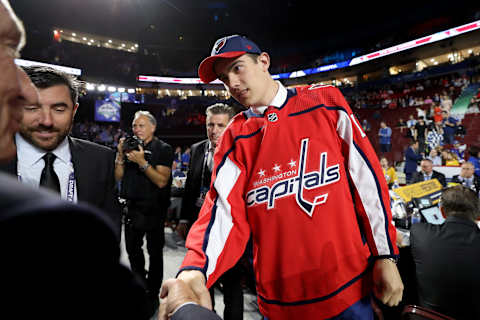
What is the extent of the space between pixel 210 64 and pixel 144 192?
5.50 feet

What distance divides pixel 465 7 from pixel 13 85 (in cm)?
1802

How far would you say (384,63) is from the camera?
15219 mm

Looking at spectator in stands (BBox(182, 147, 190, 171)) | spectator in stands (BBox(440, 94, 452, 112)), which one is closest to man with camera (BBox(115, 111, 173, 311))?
spectator in stands (BBox(182, 147, 190, 171))

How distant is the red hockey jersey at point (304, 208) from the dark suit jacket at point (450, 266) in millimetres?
1014

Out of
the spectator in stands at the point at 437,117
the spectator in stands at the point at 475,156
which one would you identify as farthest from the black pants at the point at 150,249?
the spectator in stands at the point at 437,117

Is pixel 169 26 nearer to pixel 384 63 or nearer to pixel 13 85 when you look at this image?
pixel 384 63

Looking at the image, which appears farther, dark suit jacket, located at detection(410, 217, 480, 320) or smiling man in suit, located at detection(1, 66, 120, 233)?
dark suit jacket, located at detection(410, 217, 480, 320)

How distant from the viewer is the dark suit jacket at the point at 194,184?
2.19 meters

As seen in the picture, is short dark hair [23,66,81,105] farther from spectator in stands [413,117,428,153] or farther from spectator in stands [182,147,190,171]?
spectator in stands [413,117,428,153]

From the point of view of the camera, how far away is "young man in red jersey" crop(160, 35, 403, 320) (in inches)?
35.6

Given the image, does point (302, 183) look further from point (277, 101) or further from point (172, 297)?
point (172, 297)

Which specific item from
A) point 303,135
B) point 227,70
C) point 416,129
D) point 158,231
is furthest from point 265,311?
point 416,129

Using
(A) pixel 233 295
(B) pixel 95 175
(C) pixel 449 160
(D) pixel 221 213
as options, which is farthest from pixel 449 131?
(B) pixel 95 175

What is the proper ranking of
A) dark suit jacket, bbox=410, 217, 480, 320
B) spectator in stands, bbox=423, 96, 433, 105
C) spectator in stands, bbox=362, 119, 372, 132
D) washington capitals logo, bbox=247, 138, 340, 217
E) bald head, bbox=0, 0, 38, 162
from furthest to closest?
spectator in stands, bbox=362, 119, 372, 132
spectator in stands, bbox=423, 96, 433, 105
dark suit jacket, bbox=410, 217, 480, 320
washington capitals logo, bbox=247, 138, 340, 217
bald head, bbox=0, 0, 38, 162
